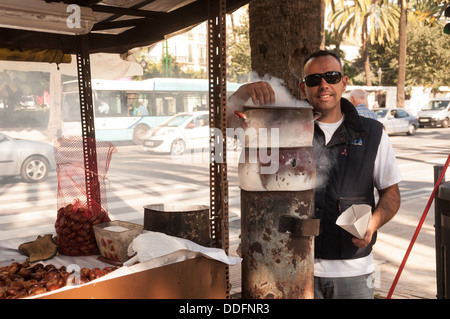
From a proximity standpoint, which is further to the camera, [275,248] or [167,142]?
[167,142]

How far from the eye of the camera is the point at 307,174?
2201mm

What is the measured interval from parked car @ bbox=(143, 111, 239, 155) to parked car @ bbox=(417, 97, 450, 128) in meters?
16.6

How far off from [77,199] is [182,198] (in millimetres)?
7002

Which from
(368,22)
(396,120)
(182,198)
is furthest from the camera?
(368,22)

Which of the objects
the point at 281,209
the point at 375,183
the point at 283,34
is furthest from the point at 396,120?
the point at 281,209

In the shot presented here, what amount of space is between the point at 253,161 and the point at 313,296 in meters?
0.76

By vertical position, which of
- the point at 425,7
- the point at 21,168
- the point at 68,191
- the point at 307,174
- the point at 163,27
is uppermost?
the point at 425,7

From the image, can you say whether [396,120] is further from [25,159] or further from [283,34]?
[283,34]

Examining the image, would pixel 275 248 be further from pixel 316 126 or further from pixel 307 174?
pixel 316 126

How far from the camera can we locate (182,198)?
404 inches

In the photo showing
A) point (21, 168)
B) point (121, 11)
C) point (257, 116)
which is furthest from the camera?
point (21, 168)

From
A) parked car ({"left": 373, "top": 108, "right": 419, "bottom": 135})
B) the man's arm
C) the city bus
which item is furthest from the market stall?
parked car ({"left": 373, "top": 108, "right": 419, "bottom": 135})

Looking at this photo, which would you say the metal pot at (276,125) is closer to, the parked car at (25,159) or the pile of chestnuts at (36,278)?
the pile of chestnuts at (36,278)

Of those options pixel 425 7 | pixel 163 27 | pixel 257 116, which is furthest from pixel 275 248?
pixel 425 7
